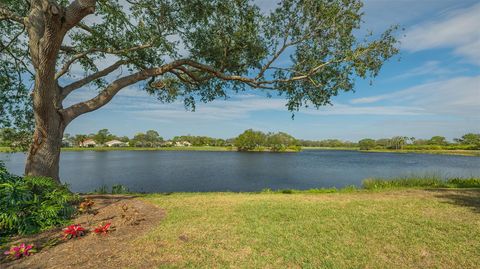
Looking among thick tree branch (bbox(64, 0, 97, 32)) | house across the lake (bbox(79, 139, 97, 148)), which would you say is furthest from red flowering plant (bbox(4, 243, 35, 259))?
house across the lake (bbox(79, 139, 97, 148))

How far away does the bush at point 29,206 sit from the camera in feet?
16.2

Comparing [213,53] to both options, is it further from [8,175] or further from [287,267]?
[287,267]

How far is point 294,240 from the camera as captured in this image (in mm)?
4457

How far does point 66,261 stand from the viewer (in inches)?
148

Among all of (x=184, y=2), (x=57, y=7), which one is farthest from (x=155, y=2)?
(x=57, y=7)

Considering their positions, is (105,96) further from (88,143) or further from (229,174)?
(88,143)

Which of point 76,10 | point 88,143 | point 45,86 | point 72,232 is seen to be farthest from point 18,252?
point 88,143

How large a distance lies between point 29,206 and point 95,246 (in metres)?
2.39

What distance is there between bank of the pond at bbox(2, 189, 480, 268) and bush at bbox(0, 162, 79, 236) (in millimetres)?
1382

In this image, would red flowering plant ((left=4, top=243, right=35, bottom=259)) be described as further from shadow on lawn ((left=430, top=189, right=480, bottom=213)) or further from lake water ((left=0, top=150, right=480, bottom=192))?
shadow on lawn ((left=430, top=189, right=480, bottom=213))

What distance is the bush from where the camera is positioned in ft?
16.2

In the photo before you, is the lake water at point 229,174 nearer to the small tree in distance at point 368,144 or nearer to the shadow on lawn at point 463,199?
the shadow on lawn at point 463,199

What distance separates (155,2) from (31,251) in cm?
865

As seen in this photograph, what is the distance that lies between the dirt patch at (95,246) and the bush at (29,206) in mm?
349
